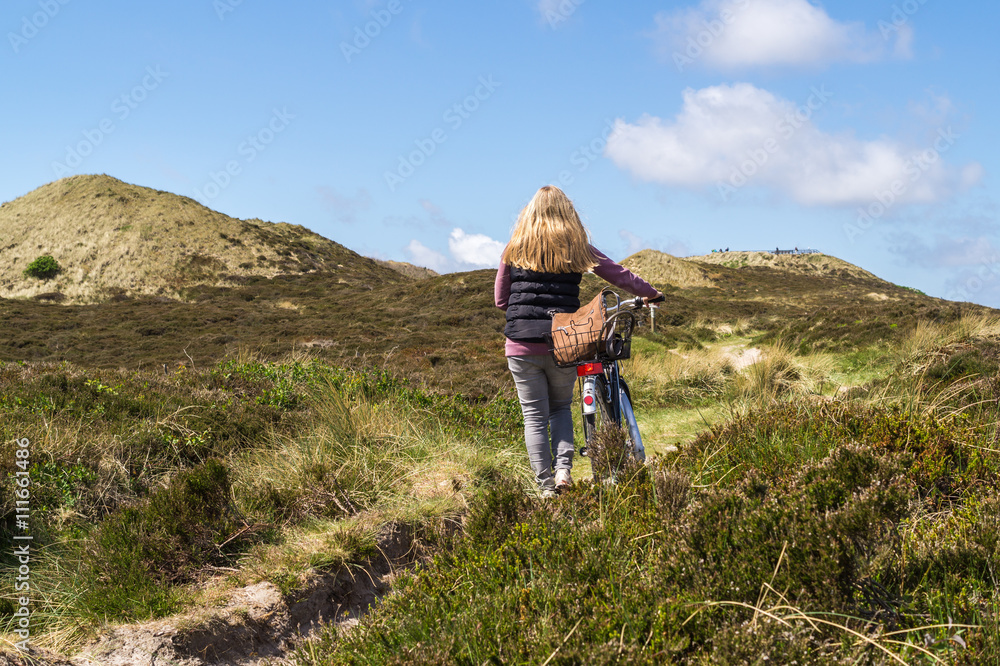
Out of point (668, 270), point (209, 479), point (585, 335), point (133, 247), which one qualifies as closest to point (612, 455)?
point (585, 335)

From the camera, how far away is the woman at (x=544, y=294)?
3.84 meters

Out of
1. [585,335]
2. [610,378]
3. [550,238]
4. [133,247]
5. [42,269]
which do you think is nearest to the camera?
[585,335]

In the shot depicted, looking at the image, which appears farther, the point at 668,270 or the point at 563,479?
the point at 668,270

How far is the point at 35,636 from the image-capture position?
113 inches

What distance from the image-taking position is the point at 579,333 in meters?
3.69

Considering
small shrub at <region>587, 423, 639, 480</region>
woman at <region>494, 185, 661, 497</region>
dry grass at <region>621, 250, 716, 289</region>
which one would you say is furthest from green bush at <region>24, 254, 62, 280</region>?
small shrub at <region>587, 423, 639, 480</region>

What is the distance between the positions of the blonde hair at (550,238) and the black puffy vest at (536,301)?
8 cm

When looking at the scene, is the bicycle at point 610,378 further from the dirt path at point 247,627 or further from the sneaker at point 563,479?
the dirt path at point 247,627

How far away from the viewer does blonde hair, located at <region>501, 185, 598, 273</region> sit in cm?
381

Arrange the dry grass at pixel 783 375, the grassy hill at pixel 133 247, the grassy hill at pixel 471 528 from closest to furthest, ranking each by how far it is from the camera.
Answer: the grassy hill at pixel 471 528, the dry grass at pixel 783 375, the grassy hill at pixel 133 247

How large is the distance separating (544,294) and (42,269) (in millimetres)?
54911

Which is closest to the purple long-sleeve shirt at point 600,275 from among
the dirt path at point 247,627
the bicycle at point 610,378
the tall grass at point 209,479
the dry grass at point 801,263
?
the bicycle at point 610,378

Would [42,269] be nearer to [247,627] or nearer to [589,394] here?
[247,627]

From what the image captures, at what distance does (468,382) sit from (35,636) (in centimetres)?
757
